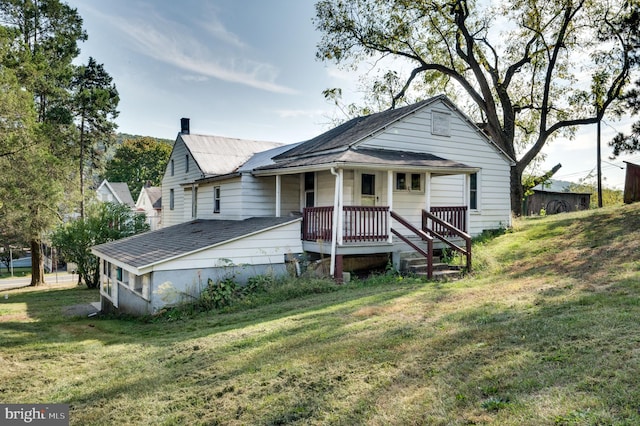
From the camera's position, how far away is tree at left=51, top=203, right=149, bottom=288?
22047 millimetres

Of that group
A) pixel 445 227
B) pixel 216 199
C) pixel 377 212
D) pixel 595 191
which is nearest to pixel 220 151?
pixel 216 199

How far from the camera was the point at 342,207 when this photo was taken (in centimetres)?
1145

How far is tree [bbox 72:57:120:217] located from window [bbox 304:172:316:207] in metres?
15.5

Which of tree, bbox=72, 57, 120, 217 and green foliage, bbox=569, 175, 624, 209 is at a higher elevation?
tree, bbox=72, 57, 120, 217

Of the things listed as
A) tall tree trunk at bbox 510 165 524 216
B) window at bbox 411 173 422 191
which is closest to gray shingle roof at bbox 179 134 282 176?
window at bbox 411 173 422 191

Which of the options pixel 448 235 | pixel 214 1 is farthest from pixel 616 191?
pixel 214 1

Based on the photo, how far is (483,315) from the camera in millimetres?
6496

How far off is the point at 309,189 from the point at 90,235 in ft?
45.4

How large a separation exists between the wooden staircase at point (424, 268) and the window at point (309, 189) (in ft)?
13.1

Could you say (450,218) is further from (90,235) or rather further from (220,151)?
(90,235)

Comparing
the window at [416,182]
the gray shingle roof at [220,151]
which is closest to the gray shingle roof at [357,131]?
the window at [416,182]

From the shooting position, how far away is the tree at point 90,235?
2205 cm

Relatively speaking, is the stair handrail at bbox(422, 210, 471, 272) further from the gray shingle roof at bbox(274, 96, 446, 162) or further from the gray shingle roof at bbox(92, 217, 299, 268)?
the gray shingle roof at bbox(92, 217, 299, 268)

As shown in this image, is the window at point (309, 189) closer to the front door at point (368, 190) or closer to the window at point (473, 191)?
the front door at point (368, 190)
